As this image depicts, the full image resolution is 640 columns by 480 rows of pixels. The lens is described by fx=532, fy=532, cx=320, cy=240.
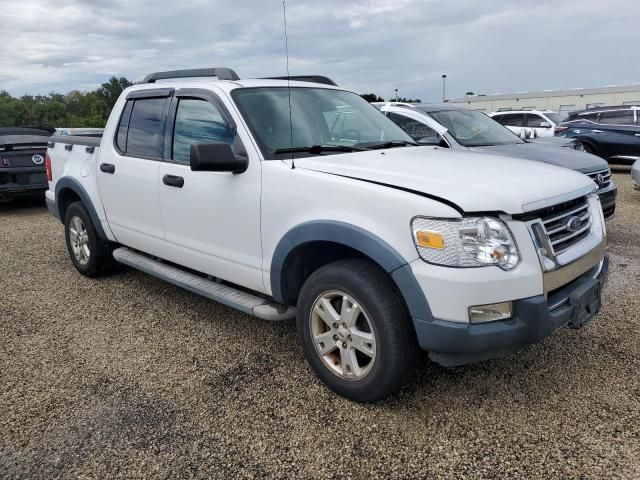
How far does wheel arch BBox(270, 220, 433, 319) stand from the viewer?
2.60 meters

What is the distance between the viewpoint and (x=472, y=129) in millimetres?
7043

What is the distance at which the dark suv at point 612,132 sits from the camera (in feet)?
41.2

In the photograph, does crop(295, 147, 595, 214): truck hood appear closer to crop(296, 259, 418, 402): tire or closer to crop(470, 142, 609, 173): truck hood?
crop(296, 259, 418, 402): tire

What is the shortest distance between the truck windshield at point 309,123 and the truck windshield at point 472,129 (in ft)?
9.25

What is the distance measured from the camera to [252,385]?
3.27 m

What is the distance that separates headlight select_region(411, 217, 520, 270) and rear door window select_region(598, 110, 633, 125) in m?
12.5

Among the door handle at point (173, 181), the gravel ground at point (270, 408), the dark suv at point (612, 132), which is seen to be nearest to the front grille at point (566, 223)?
the gravel ground at point (270, 408)

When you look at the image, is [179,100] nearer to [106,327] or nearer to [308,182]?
[308,182]

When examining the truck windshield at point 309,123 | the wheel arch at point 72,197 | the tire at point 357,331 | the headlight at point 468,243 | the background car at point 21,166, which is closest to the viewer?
the headlight at point 468,243

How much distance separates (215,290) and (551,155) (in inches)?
176

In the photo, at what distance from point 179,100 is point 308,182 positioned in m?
1.61

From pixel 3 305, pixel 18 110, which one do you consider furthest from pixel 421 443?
pixel 18 110

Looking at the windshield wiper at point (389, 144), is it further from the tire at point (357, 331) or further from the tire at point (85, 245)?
the tire at point (85, 245)

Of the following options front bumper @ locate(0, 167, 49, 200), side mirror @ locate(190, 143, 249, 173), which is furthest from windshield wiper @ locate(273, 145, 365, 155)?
front bumper @ locate(0, 167, 49, 200)
